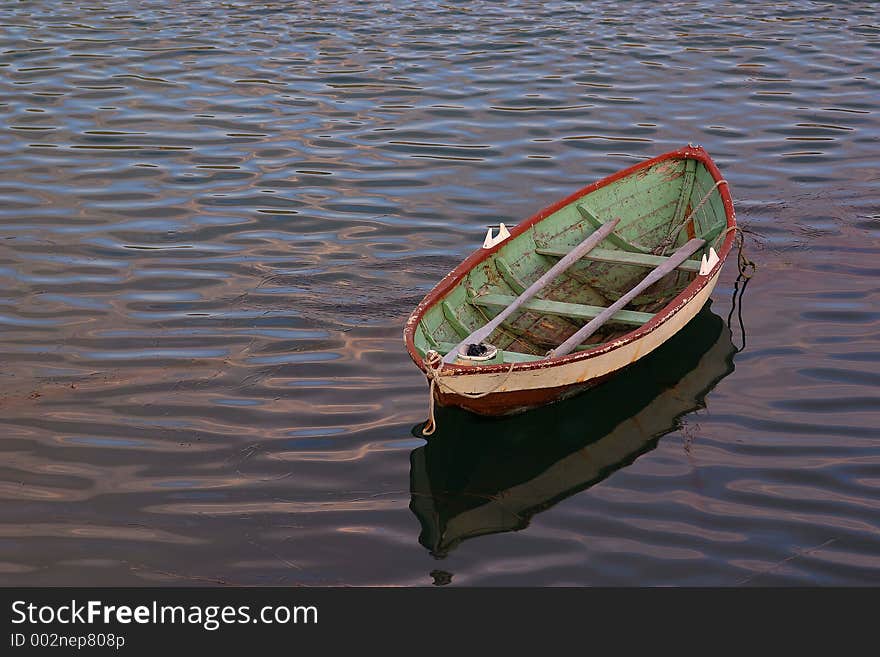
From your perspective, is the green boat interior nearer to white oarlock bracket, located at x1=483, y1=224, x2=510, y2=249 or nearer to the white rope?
white oarlock bracket, located at x1=483, y1=224, x2=510, y2=249

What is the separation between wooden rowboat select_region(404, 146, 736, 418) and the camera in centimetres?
887

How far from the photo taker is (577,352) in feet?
31.0

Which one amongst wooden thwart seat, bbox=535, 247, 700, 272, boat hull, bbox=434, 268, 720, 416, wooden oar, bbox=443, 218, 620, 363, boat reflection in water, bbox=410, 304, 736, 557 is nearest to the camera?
boat reflection in water, bbox=410, 304, 736, 557

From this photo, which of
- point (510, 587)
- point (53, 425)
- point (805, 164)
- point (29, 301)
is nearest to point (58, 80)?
point (29, 301)

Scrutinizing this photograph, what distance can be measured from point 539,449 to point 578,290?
2.52 metres

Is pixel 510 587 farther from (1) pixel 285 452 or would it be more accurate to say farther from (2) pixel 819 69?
(2) pixel 819 69

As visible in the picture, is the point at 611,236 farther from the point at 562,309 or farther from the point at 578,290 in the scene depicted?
the point at 562,309

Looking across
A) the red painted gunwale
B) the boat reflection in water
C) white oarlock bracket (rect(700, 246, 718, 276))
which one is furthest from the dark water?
white oarlock bracket (rect(700, 246, 718, 276))

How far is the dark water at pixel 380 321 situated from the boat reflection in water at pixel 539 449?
3cm

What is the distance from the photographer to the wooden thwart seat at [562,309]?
10070 mm

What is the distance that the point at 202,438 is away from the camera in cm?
917

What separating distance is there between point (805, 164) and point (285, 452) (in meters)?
9.65

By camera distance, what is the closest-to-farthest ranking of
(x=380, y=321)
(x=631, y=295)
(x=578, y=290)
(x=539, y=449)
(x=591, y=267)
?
(x=539, y=449)
(x=631, y=295)
(x=380, y=321)
(x=578, y=290)
(x=591, y=267)

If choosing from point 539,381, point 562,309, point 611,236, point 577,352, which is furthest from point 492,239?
point 539,381
